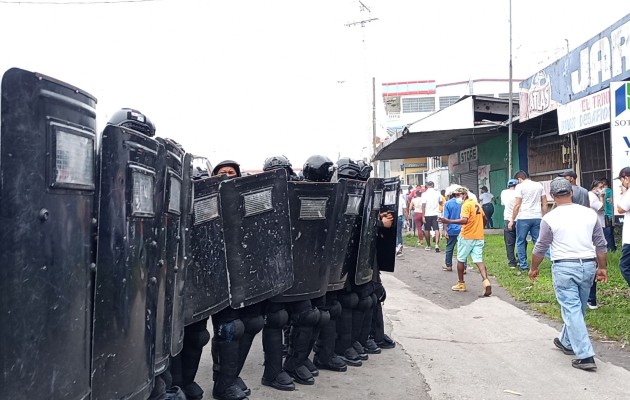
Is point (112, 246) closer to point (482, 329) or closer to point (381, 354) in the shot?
point (381, 354)

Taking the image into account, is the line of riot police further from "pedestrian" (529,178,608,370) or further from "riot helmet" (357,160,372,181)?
"pedestrian" (529,178,608,370)

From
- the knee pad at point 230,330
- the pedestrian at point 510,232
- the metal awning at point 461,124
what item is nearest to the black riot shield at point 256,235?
the knee pad at point 230,330

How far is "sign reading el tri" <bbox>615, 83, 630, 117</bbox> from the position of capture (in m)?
8.59

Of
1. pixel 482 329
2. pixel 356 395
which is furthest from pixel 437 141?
pixel 356 395

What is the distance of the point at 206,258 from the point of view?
12.8 ft

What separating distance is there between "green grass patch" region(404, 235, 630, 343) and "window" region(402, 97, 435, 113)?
162ft

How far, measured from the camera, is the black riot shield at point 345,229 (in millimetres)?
4945

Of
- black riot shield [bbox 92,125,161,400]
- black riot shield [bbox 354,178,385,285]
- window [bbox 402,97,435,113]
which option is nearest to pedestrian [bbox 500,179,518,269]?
black riot shield [bbox 354,178,385,285]

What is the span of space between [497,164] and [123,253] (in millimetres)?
20822

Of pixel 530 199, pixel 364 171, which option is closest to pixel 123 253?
pixel 364 171

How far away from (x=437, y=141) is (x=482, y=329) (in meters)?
15.1

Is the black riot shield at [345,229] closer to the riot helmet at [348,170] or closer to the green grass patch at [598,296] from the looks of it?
the riot helmet at [348,170]

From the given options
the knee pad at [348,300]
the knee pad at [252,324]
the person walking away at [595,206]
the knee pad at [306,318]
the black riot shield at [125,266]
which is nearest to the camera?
the black riot shield at [125,266]

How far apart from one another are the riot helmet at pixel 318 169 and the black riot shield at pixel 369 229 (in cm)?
37
